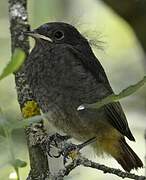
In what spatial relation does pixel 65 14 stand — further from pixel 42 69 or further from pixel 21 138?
pixel 21 138

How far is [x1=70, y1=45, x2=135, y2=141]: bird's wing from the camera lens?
8.59 feet

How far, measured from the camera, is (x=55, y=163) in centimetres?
340

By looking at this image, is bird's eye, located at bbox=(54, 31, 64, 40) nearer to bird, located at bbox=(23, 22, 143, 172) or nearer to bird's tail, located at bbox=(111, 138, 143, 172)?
bird, located at bbox=(23, 22, 143, 172)

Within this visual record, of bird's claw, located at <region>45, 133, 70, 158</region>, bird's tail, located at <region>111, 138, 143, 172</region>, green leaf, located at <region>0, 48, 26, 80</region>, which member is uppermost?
green leaf, located at <region>0, 48, 26, 80</region>

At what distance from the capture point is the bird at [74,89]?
2527mm

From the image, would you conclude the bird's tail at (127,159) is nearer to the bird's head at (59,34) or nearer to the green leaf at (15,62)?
the bird's head at (59,34)

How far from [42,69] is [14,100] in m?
0.43

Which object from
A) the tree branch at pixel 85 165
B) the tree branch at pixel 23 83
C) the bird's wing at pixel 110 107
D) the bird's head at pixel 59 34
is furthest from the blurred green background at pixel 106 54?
the tree branch at pixel 85 165

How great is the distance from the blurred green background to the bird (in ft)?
0.46

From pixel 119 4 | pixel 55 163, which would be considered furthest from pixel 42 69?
pixel 55 163

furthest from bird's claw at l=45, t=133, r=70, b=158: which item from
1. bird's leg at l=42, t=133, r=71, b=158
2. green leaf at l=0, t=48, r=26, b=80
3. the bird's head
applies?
green leaf at l=0, t=48, r=26, b=80

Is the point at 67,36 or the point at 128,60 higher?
the point at 67,36

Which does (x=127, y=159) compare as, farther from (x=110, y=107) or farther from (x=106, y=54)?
(x=106, y=54)

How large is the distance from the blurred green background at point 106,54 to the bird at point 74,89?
14 cm
